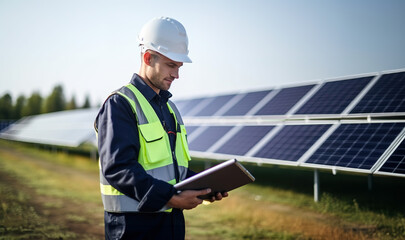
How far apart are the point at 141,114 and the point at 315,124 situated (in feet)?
23.2

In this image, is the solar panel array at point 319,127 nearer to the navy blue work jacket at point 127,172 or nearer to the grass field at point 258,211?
the grass field at point 258,211

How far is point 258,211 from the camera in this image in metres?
6.67

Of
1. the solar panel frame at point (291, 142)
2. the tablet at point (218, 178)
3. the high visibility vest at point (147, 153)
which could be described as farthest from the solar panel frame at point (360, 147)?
the high visibility vest at point (147, 153)

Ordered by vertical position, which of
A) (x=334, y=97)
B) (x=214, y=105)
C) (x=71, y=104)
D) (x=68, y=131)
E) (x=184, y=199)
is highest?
(x=184, y=199)

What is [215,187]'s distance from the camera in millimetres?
2143

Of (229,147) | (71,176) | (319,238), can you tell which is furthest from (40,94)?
(319,238)

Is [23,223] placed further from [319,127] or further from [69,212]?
[319,127]

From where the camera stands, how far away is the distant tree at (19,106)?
60.9m

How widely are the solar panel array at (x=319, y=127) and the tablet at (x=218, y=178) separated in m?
4.53

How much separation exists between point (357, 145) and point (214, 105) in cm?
786

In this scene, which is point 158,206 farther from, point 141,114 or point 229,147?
point 229,147

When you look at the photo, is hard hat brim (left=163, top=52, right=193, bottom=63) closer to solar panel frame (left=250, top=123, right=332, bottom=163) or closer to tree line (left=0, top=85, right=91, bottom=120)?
solar panel frame (left=250, top=123, right=332, bottom=163)

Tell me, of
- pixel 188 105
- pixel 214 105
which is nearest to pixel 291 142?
pixel 214 105

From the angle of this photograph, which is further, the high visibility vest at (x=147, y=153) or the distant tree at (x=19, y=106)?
the distant tree at (x=19, y=106)
